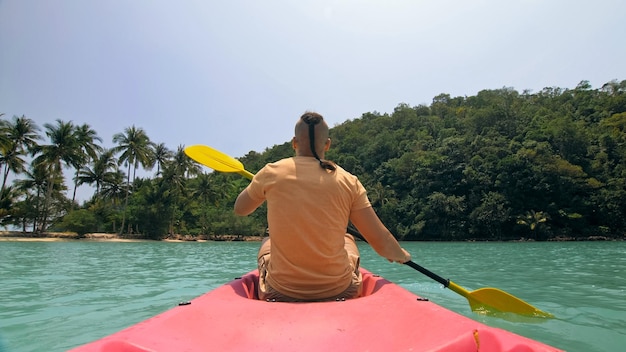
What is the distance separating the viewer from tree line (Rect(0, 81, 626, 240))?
31.1 metres

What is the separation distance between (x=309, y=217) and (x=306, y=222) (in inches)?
1.0

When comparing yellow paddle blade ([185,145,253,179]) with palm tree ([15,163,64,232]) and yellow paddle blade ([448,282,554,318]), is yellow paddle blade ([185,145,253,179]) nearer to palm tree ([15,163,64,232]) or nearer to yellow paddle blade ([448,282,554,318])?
yellow paddle blade ([448,282,554,318])

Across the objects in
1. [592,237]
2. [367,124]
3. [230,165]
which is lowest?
[592,237]

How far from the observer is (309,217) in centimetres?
171

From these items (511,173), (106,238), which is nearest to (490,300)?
(106,238)

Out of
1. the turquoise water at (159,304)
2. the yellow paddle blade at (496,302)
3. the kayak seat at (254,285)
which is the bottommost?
the turquoise water at (159,304)

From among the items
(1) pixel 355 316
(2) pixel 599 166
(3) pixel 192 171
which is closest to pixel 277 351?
(1) pixel 355 316

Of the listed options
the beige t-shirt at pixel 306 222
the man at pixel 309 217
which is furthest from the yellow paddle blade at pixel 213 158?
the beige t-shirt at pixel 306 222

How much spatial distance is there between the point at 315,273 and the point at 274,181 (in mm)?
462

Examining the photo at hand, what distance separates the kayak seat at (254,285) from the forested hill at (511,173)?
3754 centimetres

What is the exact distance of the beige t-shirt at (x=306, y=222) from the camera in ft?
5.66

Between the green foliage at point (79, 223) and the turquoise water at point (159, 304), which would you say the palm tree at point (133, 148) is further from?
the turquoise water at point (159, 304)

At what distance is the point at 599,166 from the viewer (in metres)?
37.3

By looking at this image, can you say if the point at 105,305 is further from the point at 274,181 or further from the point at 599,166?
the point at 599,166
